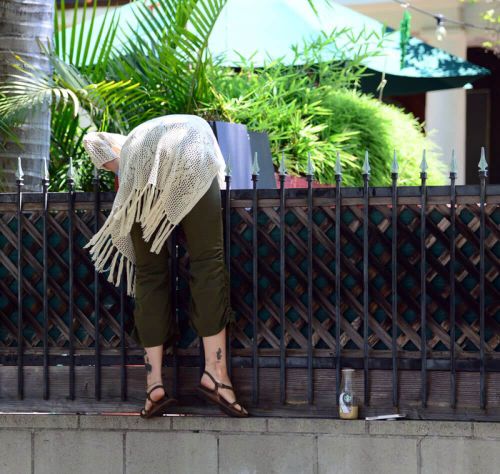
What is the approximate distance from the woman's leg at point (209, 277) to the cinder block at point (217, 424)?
0.11 meters

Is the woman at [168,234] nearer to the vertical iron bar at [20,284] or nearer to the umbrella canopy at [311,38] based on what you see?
the vertical iron bar at [20,284]

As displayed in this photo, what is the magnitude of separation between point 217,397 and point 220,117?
101 inches

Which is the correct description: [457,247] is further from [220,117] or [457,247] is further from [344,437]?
[220,117]

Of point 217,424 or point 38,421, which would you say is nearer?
point 217,424

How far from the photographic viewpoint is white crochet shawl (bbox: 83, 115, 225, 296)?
4391 mm

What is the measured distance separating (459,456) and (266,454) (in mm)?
835

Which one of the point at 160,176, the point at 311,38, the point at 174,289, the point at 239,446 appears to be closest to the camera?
the point at 160,176

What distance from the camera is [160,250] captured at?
4449mm

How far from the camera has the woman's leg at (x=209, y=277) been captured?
442cm

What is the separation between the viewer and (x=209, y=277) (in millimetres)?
4430

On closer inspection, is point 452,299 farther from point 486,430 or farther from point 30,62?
point 30,62

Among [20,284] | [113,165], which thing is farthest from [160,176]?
[20,284]

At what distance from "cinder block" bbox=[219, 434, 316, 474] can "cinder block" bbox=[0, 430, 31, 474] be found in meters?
0.92

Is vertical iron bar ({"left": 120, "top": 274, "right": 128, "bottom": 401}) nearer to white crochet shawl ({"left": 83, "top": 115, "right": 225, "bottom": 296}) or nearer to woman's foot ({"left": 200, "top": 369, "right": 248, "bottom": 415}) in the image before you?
white crochet shawl ({"left": 83, "top": 115, "right": 225, "bottom": 296})
